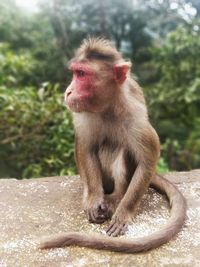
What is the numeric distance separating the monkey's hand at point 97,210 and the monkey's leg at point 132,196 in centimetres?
11

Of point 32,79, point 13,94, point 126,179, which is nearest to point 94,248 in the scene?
point 126,179

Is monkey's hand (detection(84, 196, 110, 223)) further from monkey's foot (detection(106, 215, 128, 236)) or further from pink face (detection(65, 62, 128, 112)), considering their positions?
pink face (detection(65, 62, 128, 112))

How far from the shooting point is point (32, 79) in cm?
1003

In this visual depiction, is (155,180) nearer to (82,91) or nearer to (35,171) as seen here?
(82,91)

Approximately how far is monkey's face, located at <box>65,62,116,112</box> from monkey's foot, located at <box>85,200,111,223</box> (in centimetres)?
70

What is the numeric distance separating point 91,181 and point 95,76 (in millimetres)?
820

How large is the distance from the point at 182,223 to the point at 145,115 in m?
0.81

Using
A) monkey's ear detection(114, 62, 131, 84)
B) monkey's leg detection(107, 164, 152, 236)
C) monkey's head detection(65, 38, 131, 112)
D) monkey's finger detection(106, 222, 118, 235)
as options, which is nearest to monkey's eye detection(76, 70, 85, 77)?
monkey's head detection(65, 38, 131, 112)

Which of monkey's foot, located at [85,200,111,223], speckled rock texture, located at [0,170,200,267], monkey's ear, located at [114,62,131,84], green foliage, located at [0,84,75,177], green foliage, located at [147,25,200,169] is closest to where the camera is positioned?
speckled rock texture, located at [0,170,200,267]

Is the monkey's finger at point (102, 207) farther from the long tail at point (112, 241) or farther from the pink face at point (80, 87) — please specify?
the pink face at point (80, 87)

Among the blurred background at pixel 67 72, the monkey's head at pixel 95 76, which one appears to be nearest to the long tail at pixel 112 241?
the monkey's head at pixel 95 76

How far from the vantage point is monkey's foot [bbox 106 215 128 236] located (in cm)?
332

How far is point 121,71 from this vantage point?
339 centimetres

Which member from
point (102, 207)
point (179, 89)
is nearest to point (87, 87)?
point (102, 207)
